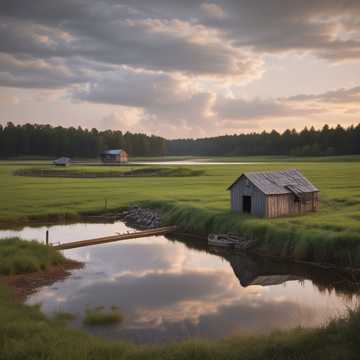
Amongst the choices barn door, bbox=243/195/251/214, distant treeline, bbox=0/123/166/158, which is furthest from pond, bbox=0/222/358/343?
distant treeline, bbox=0/123/166/158

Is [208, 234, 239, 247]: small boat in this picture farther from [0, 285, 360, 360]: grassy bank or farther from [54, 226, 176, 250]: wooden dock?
[0, 285, 360, 360]: grassy bank

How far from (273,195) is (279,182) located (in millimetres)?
2370

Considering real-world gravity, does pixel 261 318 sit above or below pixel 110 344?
below

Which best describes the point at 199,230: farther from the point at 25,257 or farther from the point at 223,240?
the point at 25,257

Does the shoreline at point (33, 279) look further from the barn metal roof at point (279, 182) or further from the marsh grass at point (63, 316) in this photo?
the barn metal roof at point (279, 182)

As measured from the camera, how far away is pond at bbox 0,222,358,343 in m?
18.5

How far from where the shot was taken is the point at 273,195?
1453 inches

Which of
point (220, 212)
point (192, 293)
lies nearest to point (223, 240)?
point (220, 212)

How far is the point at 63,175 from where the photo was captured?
97.6 m

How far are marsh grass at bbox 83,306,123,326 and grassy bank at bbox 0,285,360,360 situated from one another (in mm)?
3125

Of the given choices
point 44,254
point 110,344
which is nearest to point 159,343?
point 110,344

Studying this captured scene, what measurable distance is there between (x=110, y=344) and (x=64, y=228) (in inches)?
1157

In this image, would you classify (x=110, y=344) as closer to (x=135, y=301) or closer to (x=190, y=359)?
(x=190, y=359)

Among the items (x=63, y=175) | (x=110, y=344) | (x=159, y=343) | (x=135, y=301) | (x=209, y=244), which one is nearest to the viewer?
(x=110, y=344)
